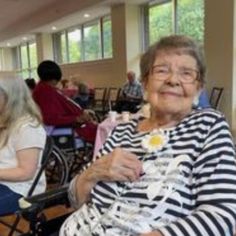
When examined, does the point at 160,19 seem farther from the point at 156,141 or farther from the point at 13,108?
the point at 156,141

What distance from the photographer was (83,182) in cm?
124

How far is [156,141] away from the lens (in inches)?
43.4

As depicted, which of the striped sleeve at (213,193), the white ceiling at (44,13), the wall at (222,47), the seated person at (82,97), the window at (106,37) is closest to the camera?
the striped sleeve at (213,193)

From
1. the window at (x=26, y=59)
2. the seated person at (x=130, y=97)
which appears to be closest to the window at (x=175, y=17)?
the seated person at (x=130, y=97)

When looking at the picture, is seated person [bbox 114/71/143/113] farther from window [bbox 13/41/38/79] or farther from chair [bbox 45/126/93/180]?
window [bbox 13/41/38/79]

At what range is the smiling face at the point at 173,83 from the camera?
111 cm

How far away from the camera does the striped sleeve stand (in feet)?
2.91

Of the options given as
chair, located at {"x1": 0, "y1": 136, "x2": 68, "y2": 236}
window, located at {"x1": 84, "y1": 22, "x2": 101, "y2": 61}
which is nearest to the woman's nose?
chair, located at {"x1": 0, "y1": 136, "x2": 68, "y2": 236}

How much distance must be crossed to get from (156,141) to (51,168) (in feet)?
6.67

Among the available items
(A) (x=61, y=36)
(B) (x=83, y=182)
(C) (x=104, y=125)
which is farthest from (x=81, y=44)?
(B) (x=83, y=182)

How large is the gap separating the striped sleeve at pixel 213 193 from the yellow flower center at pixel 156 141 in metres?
0.13

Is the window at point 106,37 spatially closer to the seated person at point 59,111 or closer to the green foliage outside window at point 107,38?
the green foliage outside window at point 107,38

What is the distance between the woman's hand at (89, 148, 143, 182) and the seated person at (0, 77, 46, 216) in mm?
779

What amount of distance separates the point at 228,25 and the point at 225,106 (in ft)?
4.23
